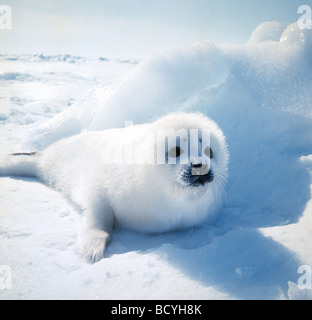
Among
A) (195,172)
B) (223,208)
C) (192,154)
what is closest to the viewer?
(195,172)

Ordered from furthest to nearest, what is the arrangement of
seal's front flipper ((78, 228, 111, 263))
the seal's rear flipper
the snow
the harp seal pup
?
the seal's rear flipper, the harp seal pup, seal's front flipper ((78, 228, 111, 263)), the snow

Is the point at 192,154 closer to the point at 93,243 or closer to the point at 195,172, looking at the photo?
the point at 195,172

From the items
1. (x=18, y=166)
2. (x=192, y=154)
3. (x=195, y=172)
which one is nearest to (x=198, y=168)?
(x=195, y=172)

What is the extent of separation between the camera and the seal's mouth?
7.23ft

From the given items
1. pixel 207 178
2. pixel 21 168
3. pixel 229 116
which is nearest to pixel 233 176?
pixel 229 116

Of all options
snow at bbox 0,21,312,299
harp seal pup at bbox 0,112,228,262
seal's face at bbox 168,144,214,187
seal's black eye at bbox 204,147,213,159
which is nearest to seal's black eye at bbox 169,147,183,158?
harp seal pup at bbox 0,112,228,262

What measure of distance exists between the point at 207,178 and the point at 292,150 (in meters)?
2.05

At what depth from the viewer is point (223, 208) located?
10.2ft

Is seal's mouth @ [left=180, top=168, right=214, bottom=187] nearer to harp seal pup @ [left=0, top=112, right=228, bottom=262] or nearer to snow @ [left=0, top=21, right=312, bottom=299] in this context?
harp seal pup @ [left=0, top=112, right=228, bottom=262]

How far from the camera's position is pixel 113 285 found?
5.71ft

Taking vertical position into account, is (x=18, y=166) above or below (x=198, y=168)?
above

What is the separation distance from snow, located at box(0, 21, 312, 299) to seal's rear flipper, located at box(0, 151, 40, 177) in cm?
24

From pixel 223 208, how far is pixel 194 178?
1063mm
